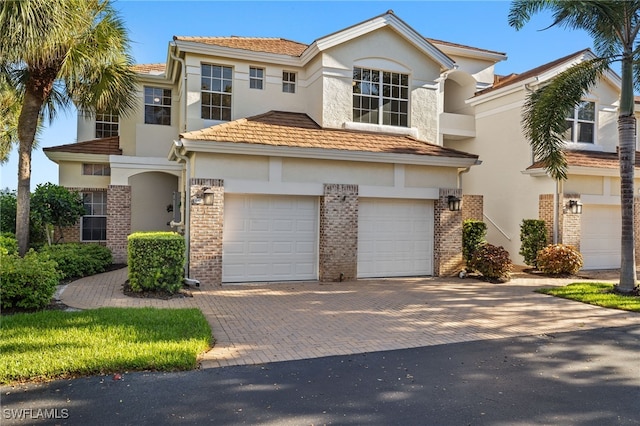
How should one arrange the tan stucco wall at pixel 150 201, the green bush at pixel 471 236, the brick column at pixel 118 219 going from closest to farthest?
1. the green bush at pixel 471 236
2. the brick column at pixel 118 219
3. the tan stucco wall at pixel 150 201

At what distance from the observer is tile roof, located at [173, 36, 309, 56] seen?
46.2 feet

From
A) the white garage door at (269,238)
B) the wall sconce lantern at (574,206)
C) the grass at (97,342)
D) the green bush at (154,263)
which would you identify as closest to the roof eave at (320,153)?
the white garage door at (269,238)

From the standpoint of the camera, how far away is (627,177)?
442 inches

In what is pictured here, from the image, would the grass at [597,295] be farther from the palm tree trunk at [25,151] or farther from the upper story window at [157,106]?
the palm tree trunk at [25,151]

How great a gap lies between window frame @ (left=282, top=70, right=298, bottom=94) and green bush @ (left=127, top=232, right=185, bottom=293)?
6945 millimetres

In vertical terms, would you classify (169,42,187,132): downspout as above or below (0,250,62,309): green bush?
above

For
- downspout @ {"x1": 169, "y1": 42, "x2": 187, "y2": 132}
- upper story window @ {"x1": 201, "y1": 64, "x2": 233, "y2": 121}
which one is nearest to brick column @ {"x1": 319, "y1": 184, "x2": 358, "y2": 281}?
upper story window @ {"x1": 201, "y1": 64, "x2": 233, "y2": 121}

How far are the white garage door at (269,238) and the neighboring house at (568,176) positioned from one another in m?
8.32

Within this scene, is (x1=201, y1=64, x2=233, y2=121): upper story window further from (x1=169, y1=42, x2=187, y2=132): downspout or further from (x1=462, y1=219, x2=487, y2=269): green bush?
(x1=462, y1=219, x2=487, y2=269): green bush

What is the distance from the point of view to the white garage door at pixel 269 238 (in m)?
11.6

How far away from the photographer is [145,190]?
17.0 m

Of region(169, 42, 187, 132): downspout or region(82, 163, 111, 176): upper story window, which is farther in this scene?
region(82, 163, 111, 176): upper story window

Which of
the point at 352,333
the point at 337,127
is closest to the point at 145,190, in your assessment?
the point at 337,127

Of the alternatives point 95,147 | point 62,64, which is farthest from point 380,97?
point 95,147
